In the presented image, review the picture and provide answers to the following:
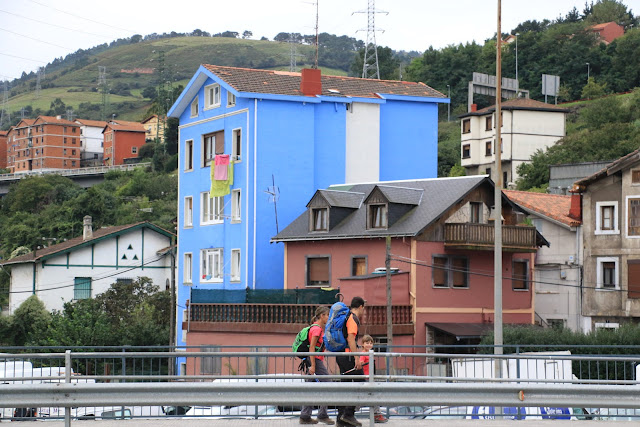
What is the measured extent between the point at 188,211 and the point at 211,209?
106 inches

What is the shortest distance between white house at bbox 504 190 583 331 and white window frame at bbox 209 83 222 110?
17.2 meters

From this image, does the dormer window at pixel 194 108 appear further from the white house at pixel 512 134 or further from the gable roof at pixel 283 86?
the white house at pixel 512 134

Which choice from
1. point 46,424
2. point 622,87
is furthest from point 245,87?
point 622,87

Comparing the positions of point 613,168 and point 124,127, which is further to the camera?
point 124,127

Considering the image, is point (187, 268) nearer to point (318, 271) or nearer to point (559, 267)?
point (318, 271)

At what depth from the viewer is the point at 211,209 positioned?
2184 inches

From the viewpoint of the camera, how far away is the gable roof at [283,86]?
52.3 metres

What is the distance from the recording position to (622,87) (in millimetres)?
119938

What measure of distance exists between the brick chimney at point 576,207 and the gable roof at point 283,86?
917cm

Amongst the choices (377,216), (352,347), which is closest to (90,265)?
(377,216)

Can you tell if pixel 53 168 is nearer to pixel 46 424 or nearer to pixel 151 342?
pixel 151 342

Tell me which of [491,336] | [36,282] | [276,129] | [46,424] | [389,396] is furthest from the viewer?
[36,282]

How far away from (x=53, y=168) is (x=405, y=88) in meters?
132

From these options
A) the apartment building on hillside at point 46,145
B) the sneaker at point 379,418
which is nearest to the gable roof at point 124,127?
the apartment building on hillside at point 46,145
